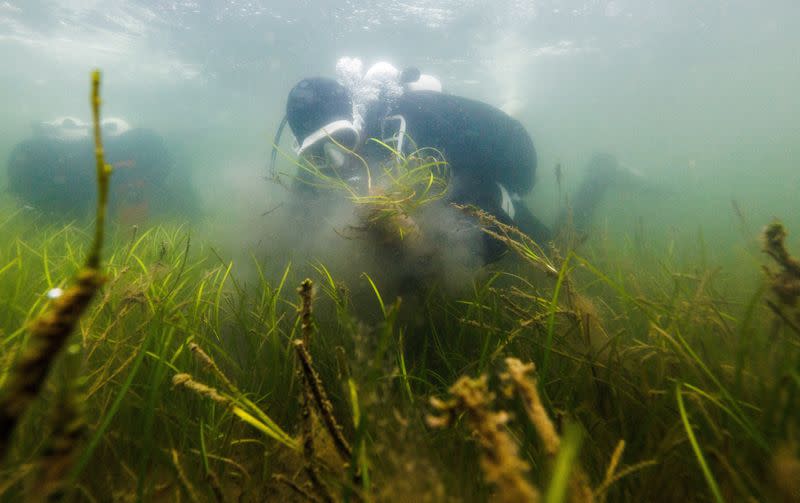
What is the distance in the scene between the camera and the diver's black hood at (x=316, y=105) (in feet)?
15.2

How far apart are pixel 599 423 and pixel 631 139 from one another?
242 feet

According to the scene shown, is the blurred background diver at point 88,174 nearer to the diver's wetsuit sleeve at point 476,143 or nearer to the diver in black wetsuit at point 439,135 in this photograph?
the diver in black wetsuit at point 439,135

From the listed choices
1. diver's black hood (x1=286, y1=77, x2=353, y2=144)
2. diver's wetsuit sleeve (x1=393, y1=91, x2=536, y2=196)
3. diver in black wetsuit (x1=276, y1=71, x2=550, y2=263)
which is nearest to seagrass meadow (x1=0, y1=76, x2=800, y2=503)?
diver in black wetsuit (x1=276, y1=71, x2=550, y2=263)

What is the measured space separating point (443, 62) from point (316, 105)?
2120 cm

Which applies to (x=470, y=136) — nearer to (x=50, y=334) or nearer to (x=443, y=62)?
(x=50, y=334)

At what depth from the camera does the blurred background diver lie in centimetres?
921

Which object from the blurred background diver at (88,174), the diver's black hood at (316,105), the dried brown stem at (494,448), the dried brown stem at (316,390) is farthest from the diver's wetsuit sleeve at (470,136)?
the blurred background diver at (88,174)

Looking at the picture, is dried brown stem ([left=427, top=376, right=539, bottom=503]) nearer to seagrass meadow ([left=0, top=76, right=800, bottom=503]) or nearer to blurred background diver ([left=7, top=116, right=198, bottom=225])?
seagrass meadow ([left=0, top=76, right=800, bottom=503])

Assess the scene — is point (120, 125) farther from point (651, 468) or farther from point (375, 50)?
point (651, 468)

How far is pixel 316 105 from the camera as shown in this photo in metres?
4.64

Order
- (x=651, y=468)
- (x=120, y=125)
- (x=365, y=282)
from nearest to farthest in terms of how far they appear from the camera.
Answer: (x=651, y=468) → (x=365, y=282) → (x=120, y=125)

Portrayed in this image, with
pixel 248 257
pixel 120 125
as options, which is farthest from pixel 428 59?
pixel 248 257

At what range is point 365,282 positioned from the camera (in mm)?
2865

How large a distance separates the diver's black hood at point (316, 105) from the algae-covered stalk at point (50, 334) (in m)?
4.52
